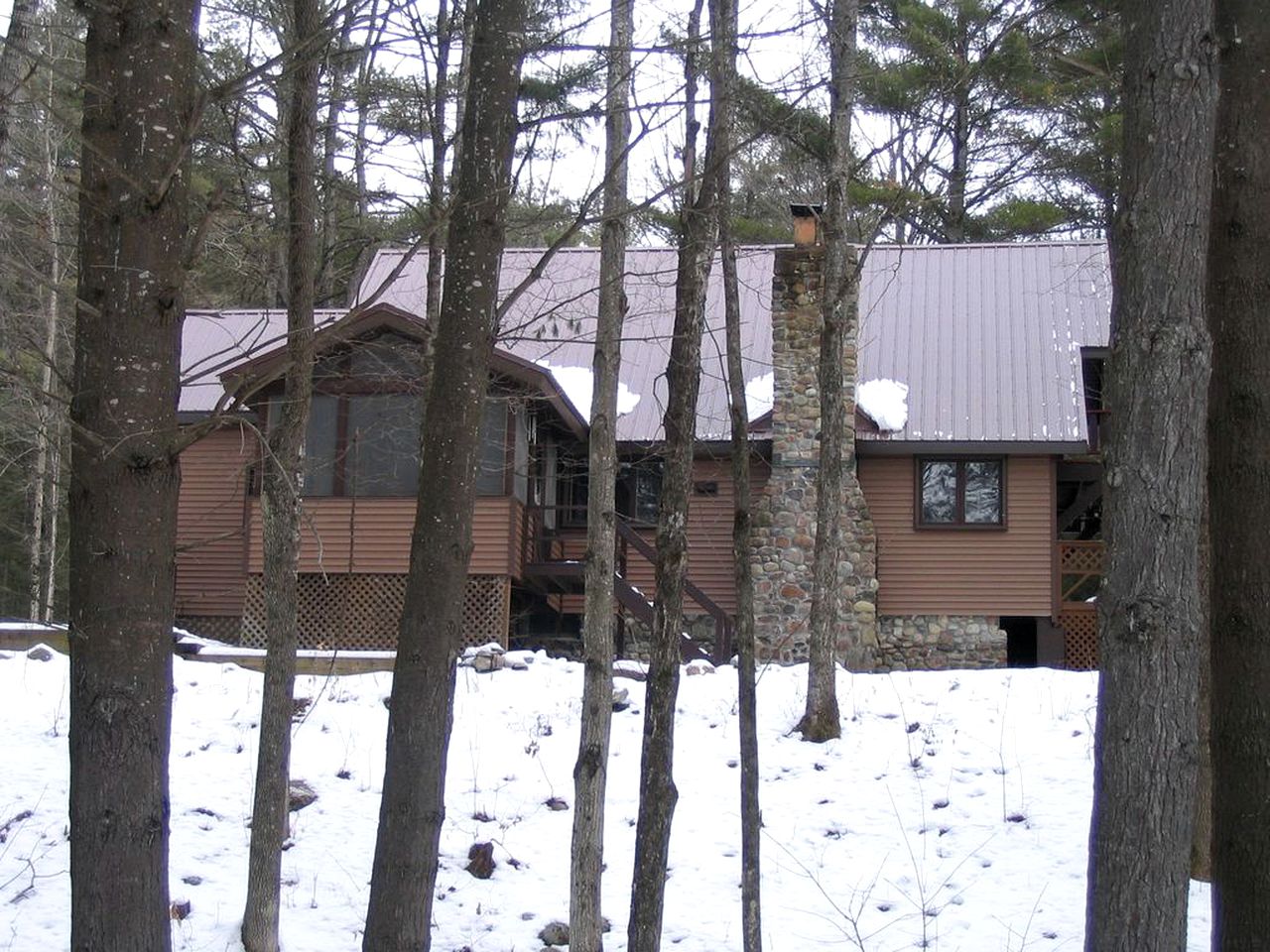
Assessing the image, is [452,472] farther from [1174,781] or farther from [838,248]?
[838,248]

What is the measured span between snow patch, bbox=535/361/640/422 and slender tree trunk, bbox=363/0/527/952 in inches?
490

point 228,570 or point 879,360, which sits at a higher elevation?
point 879,360

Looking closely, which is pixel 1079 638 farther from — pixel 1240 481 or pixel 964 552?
pixel 1240 481

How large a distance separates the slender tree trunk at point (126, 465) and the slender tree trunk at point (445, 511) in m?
1.27

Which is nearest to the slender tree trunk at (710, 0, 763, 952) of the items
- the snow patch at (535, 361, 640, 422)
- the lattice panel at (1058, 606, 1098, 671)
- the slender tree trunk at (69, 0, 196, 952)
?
the slender tree trunk at (69, 0, 196, 952)

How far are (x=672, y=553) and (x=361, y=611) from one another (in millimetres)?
11242

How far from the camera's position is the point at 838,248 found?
12.3 m

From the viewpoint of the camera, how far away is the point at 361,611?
18.1 metres

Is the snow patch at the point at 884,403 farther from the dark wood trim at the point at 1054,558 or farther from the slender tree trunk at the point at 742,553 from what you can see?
the slender tree trunk at the point at 742,553

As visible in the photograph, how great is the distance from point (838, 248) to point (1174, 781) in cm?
856

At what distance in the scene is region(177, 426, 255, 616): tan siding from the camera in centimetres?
2002

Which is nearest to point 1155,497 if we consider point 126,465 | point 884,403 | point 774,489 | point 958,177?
point 126,465

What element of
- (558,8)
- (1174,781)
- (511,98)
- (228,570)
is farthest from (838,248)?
(228,570)

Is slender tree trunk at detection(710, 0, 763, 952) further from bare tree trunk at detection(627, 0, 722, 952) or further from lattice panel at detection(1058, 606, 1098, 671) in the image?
lattice panel at detection(1058, 606, 1098, 671)
